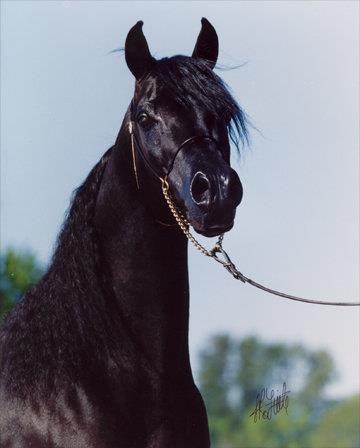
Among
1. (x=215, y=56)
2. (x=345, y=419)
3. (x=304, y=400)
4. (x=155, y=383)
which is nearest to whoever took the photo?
(x=155, y=383)

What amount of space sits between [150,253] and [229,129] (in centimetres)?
75

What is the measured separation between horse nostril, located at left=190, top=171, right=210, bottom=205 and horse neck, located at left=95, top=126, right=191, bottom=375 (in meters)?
0.39

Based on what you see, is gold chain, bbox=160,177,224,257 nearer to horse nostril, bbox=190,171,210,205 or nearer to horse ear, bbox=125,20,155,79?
horse nostril, bbox=190,171,210,205

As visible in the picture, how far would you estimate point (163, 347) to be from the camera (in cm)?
406

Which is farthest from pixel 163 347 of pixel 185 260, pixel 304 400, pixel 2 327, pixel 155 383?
pixel 304 400

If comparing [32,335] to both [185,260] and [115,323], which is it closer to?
[115,323]

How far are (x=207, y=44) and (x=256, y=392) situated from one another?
1512cm

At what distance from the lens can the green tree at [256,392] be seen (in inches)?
783

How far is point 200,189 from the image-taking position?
12.5 ft

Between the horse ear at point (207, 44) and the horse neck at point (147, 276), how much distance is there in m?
0.77

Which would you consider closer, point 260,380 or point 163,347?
point 163,347
